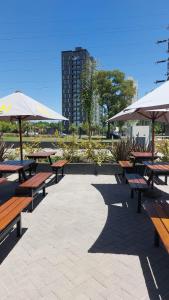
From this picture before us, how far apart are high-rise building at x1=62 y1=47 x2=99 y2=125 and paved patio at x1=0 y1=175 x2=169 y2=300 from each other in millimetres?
118143

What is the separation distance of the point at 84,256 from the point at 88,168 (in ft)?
19.4

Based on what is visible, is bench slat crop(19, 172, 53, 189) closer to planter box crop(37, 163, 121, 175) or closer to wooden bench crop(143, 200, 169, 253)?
wooden bench crop(143, 200, 169, 253)

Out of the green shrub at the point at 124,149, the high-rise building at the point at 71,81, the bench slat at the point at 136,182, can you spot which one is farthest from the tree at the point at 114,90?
the high-rise building at the point at 71,81

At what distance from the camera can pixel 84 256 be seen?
3.30 metres

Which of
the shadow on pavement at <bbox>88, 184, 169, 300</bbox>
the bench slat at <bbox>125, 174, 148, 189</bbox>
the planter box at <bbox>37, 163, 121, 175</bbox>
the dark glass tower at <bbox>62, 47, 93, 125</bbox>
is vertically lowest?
the shadow on pavement at <bbox>88, 184, 169, 300</bbox>

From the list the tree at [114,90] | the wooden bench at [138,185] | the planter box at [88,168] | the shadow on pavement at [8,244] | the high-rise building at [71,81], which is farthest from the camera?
the high-rise building at [71,81]

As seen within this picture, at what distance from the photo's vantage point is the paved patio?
8.53 ft

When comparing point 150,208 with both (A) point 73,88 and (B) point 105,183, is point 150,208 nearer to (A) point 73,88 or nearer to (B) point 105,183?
(B) point 105,183

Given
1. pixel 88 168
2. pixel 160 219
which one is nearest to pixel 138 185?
pixel 160 219

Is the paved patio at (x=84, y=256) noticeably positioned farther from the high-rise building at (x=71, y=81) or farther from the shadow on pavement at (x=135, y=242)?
the high-rise building at (x=71, y=81)

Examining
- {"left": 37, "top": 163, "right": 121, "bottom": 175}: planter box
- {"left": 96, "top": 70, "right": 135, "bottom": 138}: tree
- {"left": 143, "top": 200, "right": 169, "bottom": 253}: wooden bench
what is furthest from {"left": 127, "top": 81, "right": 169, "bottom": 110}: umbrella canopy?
{"left": 96, "top": 70, "right": 135, "bottom": 138}: tree

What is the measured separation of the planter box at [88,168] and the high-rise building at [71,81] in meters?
114

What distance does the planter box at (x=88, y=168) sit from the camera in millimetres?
9039

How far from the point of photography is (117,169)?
9016mm
